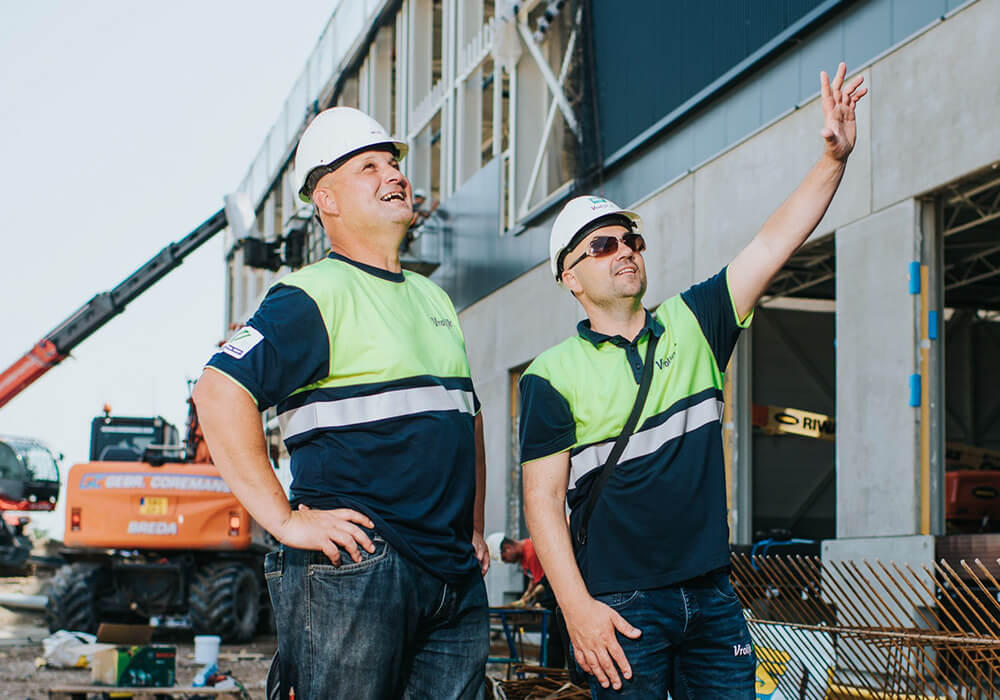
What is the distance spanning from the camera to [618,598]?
3422mm

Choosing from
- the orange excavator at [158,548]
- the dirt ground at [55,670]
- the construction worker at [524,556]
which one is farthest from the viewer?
the orange excavator at [158,548]

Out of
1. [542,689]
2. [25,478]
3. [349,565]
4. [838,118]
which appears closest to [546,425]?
[349,565]

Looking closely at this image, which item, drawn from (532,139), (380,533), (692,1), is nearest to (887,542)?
(692,1)

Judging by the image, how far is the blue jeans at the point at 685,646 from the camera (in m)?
3.37

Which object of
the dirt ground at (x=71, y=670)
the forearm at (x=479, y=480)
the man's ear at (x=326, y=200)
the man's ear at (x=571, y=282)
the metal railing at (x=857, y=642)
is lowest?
the dirt ground at (x=71, y=670)

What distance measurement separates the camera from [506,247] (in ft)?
61.1

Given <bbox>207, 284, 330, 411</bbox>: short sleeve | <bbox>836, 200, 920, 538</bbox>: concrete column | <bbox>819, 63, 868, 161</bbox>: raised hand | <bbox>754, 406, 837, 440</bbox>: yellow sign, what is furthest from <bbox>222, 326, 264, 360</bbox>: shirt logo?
<bbox>754, 406, 837, 440</bbox>: yellow sign

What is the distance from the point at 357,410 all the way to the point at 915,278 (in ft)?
22.6

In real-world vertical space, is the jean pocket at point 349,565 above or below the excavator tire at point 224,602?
above

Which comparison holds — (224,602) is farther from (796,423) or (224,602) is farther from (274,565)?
(274,565)

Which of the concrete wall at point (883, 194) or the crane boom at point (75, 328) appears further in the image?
the crane boom at point (75, 328)

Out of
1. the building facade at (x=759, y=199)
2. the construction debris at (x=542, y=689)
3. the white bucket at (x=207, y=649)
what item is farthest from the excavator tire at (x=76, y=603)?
the construction debris at (x=542, y=689)

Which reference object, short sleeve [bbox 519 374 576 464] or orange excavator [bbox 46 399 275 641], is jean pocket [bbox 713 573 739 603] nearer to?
short sleeve [bbox 519 374 576 464]

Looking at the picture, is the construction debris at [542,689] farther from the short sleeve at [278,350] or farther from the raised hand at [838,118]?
the raised hand at [838,118]
